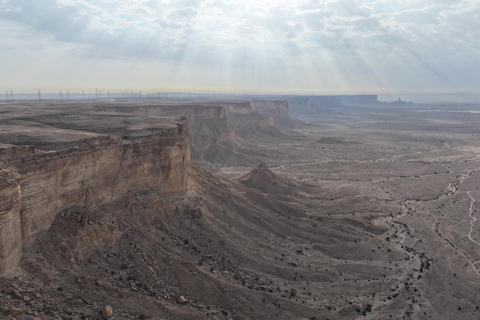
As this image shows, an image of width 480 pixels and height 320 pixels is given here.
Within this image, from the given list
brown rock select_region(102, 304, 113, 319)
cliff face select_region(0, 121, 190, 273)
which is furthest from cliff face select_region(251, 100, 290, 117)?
brown rock select_region(102, 304, 113, 319)

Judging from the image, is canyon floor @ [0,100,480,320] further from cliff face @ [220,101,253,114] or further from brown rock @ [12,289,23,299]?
cliff face @ [220,101,253,114]

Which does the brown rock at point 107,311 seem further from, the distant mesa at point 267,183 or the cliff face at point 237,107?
the cliff face at point 237,107

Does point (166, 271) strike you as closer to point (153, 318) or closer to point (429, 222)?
point (153, 318)

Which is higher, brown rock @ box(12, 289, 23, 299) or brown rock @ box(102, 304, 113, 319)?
brown rock @ box(12, 289, 23, 299)

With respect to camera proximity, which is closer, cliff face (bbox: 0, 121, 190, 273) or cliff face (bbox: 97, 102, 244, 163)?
A: cliff face (bbox: 0, 121, 190, 273)

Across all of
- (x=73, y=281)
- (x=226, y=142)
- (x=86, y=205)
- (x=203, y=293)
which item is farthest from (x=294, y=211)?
(x=226, y=142)

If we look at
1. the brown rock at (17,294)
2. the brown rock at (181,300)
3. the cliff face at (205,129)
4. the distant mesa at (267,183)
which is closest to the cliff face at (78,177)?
the brown rock at (17,294)

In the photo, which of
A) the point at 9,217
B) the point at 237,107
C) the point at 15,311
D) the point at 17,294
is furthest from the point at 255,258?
the point at 237,107
